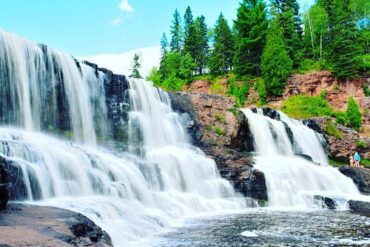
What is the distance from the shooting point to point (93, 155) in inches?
656

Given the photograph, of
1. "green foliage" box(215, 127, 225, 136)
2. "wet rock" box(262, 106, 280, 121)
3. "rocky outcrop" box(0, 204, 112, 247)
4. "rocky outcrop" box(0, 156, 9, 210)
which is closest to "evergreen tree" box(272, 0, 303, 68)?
"wet rock" box(262, 106, 280, 121)

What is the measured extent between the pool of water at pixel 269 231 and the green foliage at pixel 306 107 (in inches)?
1084

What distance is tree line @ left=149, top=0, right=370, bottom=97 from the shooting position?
47.1 m

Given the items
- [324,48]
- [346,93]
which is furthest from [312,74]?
[324,48]

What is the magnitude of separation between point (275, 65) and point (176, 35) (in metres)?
30.9

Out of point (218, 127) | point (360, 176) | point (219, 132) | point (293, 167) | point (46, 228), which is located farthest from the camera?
point (218, 127)

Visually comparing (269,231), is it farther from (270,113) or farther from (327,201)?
(270,113)

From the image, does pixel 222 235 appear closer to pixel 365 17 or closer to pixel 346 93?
pixel 346 93

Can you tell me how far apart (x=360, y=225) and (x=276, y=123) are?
1703cm

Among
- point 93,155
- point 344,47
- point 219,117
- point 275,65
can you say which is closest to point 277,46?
point 275,65

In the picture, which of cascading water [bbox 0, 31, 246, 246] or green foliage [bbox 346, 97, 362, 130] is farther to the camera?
green foliage [bbox 346, 97, 362, 130]

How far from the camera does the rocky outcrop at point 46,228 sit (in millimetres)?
7708

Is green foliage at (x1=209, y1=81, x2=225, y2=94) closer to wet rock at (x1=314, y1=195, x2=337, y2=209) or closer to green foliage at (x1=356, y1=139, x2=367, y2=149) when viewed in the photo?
green foliage at (x1=356, y1=139, x2=367, y2=149)

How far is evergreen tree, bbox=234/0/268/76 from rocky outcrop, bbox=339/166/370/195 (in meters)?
28.4
